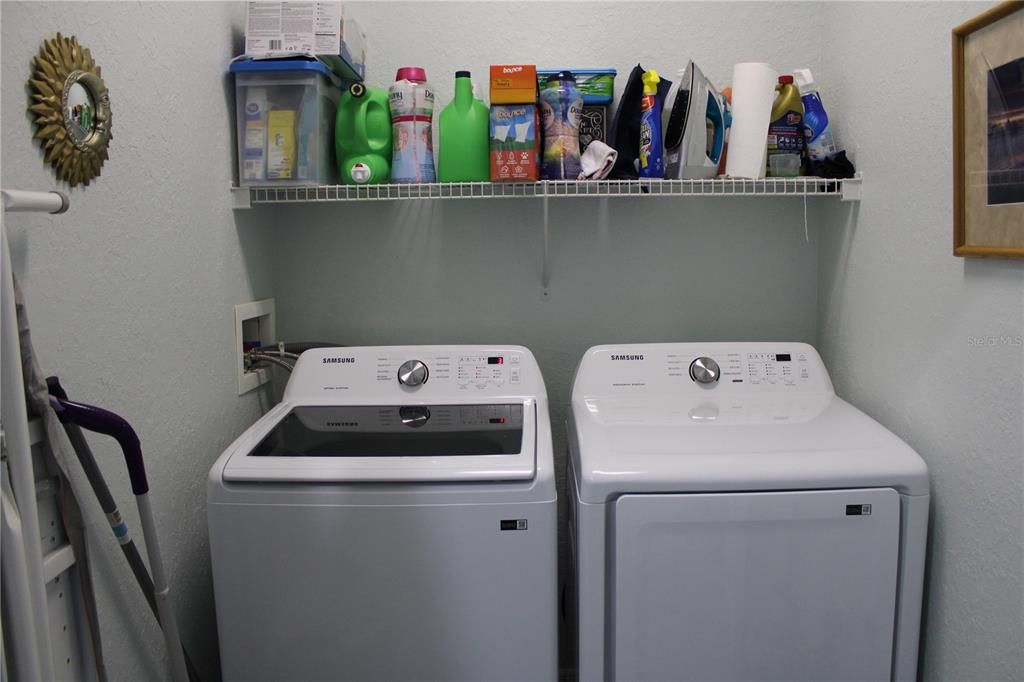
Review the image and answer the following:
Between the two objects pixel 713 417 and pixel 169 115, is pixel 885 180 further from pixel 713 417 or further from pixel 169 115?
pixel 169 115

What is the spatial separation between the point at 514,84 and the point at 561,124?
0.17 m

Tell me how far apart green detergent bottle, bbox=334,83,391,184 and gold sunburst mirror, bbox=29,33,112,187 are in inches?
29.4

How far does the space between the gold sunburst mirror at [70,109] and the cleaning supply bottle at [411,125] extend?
0.80 meters

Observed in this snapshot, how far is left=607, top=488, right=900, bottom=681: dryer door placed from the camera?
152cm

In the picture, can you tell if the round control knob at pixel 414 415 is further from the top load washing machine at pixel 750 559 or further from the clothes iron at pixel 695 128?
the clothes iron at pixel 695 128

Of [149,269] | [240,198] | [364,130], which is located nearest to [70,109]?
[149,269]

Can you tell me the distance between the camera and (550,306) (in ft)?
7.81

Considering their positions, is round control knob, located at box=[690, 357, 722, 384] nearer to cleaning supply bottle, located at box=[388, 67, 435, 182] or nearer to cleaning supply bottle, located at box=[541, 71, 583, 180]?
cleaning supply bottle, located at box=[541, 71, 583, 180]

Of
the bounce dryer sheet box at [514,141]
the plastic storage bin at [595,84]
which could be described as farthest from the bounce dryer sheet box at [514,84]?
the plastic storage bin at [595,84]

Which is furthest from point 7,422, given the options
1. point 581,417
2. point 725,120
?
point 725,120

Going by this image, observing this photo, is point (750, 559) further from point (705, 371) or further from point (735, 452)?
point (705, 371)

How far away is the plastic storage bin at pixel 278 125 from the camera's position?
200 cm

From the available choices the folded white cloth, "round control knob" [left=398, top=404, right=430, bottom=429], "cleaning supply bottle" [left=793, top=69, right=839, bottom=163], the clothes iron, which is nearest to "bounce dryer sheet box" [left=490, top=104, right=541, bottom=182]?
the folded white cloth

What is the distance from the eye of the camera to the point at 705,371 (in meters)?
2.02
